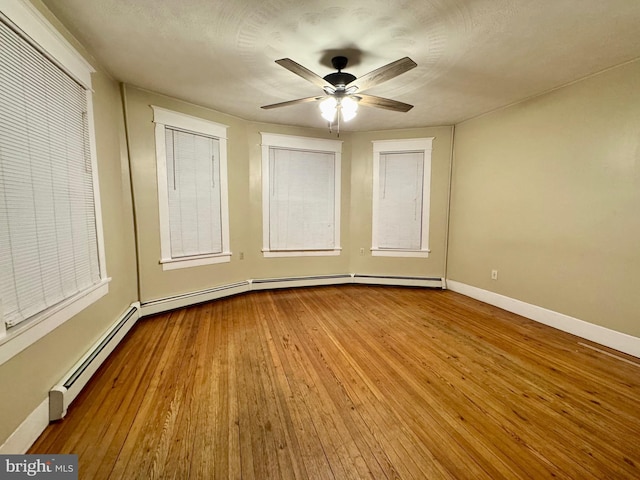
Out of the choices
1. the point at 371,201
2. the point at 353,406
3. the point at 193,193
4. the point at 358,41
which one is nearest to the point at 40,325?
the point at 353,406

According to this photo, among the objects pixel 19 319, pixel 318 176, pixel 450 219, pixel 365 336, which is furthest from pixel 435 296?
pixel 19 319

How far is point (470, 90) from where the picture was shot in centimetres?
284

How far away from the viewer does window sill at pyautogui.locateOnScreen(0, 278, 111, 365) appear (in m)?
1.25

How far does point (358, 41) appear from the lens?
2.02 m

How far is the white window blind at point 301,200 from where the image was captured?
13.4ft

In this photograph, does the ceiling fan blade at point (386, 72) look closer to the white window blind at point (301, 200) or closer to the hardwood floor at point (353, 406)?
the white window blind at point (301, 200)

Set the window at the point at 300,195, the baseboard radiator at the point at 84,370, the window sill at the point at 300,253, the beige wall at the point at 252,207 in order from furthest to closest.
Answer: the window sill at the point at 300,253, the window at the point at 300,195, the beige wall at the point at 252,207, the baseboard radiator at the point at 84,370

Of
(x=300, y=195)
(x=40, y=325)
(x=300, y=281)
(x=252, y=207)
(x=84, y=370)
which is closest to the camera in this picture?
(x=40, y=325)

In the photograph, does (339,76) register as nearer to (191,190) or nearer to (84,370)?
(191,190)

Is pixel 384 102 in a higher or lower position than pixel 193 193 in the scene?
higher

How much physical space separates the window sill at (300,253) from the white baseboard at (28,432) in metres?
2.85

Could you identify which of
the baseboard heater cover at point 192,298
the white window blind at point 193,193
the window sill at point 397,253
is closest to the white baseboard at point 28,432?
the baseboard heater cover at point 192,298

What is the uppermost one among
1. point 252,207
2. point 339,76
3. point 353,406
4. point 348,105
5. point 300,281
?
point 339,76

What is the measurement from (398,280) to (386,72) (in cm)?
322
